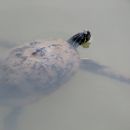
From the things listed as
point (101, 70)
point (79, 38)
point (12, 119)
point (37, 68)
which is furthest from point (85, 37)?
point (12, 119)

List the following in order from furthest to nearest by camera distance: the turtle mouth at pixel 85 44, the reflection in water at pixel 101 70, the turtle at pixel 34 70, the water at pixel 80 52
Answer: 1. the turtle mouth at pixel 85 44
2. the reflection in water at pixel 101 70
3. the water at pixel 80 52
4. the turtle at pixel 34 70

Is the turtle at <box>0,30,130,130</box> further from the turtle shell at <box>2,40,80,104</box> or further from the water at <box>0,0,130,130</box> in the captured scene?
the water at <box>0,0,130,130</box>

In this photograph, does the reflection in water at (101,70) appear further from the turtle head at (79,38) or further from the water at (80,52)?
the turtle head at (79,38)

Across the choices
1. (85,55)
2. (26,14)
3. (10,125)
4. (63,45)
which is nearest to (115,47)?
(85,55)

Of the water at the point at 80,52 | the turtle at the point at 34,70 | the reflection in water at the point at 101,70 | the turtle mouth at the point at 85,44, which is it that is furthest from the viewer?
the turtle mouth at the point at 85,44

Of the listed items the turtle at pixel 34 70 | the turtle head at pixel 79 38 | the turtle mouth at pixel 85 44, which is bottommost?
the turtle at pixel 34 70

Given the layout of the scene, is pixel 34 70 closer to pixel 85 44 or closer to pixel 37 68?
pixel 37 68

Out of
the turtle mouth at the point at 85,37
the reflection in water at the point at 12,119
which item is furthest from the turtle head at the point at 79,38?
the reflection in water at the point at 12,119
